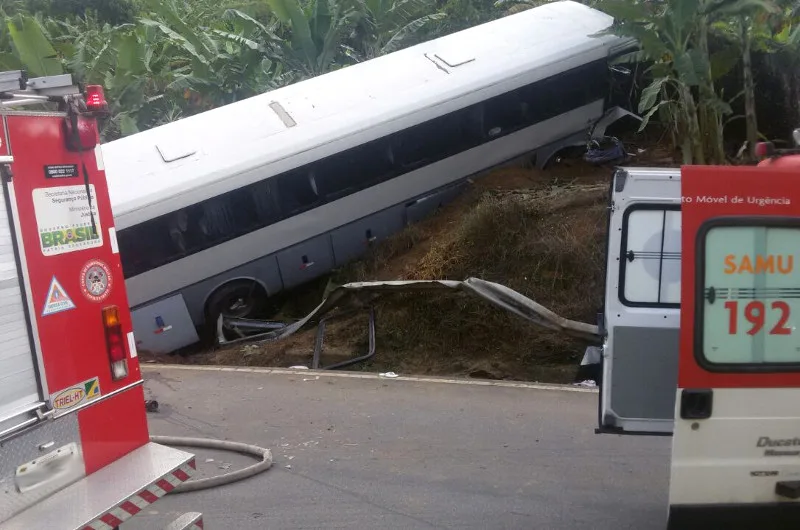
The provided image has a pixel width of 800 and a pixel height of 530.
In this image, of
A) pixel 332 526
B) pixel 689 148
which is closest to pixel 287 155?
pixel 689 148

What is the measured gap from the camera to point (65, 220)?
3613 millimetres

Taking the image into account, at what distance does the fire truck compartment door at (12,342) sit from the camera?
3.27 m

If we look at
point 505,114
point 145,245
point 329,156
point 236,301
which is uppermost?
point 505,114

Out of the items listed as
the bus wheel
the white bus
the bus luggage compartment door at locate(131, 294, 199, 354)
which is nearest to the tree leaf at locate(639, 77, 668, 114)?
the white bus

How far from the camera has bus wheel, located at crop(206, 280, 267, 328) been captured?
10703 millimetres

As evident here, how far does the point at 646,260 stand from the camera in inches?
175

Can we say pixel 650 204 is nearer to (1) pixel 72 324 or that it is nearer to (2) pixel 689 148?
(1) pixel 72 324

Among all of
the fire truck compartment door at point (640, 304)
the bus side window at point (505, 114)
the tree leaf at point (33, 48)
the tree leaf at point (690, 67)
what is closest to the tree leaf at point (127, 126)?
the tree leaf at point (33, 48)

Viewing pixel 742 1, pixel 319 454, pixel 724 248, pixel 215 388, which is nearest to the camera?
pixel 724 248

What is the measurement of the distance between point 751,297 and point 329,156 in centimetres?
788

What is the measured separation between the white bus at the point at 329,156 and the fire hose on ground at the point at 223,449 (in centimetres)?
403

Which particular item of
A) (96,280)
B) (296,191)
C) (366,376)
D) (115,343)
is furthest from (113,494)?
(296,191)

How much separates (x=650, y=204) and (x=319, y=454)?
3.31 metres

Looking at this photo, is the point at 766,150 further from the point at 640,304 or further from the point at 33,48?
the point at 33,48
